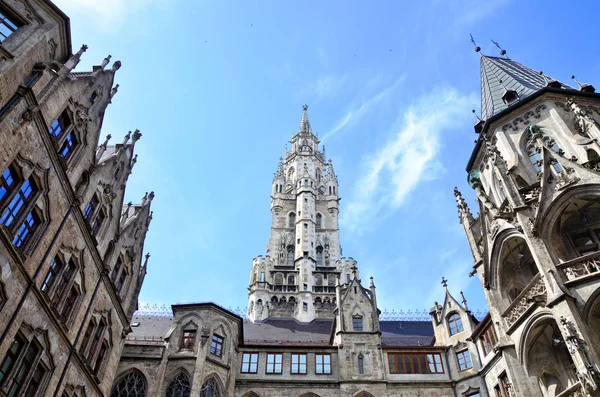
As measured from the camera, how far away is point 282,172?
7594 cm

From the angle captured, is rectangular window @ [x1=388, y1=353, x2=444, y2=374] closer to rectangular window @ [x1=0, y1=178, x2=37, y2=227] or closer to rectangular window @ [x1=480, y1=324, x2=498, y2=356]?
rectangular window @ [x1=480, y1=324, x2=498, y2=356]

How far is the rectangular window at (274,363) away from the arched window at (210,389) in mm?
3883

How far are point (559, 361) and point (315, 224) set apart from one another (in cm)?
4565

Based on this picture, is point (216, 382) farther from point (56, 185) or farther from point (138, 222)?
point (56, 185)

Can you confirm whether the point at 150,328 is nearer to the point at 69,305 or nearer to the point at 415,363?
the point at 69,305

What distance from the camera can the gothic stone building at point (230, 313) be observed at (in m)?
17.4

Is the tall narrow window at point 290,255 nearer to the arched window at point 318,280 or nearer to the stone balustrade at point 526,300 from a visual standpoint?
the arched window at point 318,280

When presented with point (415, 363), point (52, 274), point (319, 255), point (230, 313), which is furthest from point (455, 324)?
point (319, 255)

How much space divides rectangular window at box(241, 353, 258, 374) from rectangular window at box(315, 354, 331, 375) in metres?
4.04

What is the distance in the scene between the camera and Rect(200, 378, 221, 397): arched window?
26.8 meters

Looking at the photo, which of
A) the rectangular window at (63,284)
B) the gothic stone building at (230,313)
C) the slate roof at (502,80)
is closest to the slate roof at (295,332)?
the gothic stone building at (230,313)

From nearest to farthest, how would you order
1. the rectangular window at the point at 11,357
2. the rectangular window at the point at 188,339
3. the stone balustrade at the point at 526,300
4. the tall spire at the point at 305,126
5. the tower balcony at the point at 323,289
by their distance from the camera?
1. the rectangular window at the point at 11,357
2. the stone balustrade at the point at 526,300
3. the rectangular window at the point at 188,339
4. the tower balcony at the point at 323,289
5. the tall spire at the point at 305,126

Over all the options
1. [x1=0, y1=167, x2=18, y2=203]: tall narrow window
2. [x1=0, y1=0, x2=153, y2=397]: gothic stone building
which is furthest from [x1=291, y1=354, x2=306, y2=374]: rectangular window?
[x1=0, y1=167, x2=18, y2=203]: tall narrow window

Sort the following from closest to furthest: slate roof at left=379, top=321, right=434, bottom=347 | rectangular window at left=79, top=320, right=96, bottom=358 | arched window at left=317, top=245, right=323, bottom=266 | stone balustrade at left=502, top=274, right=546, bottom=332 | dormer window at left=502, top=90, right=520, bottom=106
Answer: stone balustrade at left=502, top=274, right=546, bottom=332 < rectangular window at left=79, top=320, right=96, bottom=358 < dormer window at left=502, top=90, right=520, bottom=106 < slate roof at left=379, top=321, right=434, bottom=347 < arched window at left=317, top=245, right=323, bottom=266
